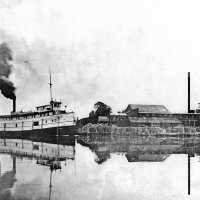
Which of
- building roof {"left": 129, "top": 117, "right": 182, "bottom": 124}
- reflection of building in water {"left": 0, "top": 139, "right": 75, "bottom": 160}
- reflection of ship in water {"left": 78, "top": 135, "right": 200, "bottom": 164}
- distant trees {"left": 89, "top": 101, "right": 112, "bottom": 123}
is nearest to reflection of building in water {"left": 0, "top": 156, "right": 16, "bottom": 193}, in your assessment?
reflection of ship in water {"left": 78, "top": 135, "right": 200, "bottom": 164}

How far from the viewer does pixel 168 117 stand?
70062 millimetres

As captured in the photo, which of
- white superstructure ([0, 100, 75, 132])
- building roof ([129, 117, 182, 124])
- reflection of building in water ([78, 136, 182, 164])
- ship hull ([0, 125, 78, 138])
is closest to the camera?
reflection of building in water ([78, 136, 182, 164])

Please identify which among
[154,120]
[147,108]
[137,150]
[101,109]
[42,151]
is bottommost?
[154,120]

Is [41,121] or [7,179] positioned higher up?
[7,179]

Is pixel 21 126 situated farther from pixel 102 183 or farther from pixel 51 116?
pixel 102 183

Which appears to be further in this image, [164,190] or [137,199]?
[164,190]

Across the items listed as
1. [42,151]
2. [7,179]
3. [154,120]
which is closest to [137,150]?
[42,151]

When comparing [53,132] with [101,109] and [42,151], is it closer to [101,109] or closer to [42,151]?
[101,109]

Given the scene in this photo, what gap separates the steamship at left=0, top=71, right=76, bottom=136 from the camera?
56.3 metres

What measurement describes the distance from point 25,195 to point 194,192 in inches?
211

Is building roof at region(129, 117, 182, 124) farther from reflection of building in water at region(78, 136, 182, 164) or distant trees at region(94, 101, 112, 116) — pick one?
reflection of building in water at region(78, 136, 182, 164)

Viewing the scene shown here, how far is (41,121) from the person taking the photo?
58125 millimetres

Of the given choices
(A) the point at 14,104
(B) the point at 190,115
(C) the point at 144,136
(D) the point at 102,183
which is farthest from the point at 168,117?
(D) the point at 102,183

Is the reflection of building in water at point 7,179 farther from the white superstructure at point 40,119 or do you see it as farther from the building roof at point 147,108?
the building roof at point 147,108
